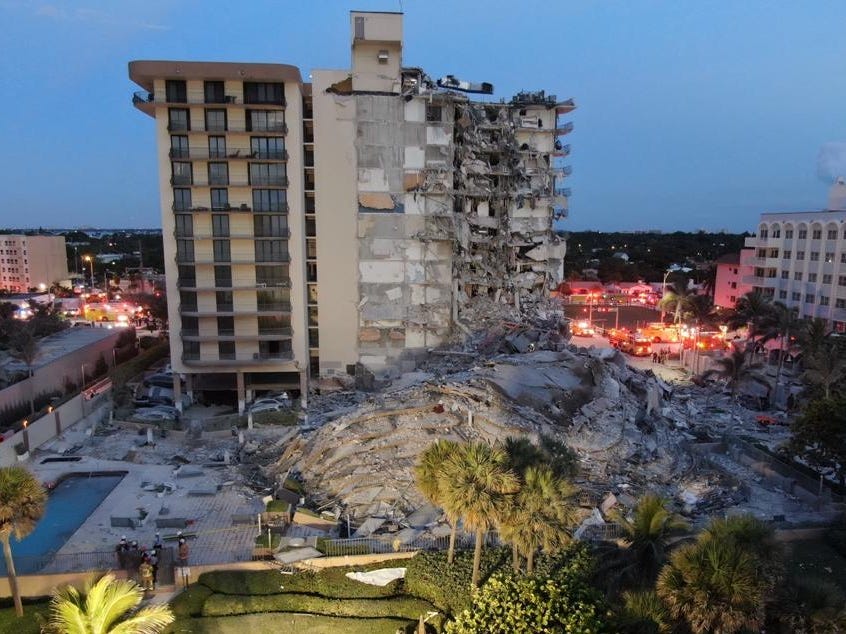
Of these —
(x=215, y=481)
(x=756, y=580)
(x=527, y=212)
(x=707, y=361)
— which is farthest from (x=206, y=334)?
(x=707, y=361)

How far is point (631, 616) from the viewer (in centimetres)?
1667

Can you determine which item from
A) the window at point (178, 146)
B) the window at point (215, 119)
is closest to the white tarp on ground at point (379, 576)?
the window at point (178, 146)

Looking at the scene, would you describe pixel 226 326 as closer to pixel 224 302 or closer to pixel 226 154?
pixel 224 302

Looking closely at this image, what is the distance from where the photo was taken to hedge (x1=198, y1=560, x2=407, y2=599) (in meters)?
21.8

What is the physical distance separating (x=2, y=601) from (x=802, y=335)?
177ft

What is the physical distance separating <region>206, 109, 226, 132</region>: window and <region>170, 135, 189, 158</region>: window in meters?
2.16

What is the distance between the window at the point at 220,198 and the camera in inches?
1880

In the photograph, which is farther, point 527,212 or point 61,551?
point 527,212

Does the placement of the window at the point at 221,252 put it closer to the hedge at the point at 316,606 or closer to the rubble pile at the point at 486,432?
the rubble pile at the point at 486,432

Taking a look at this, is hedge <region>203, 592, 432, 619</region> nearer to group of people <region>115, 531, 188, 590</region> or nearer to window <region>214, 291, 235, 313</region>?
group of people <region>115, 531, 188, 590</region>

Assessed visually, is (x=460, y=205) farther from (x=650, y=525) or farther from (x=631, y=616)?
(x=631, y=616)

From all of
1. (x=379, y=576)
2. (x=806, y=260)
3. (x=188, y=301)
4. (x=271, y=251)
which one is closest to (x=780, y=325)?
(x=806, y=260)

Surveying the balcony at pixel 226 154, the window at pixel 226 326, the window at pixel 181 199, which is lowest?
the window at pixel 226 326

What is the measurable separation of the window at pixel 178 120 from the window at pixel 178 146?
0.67m
